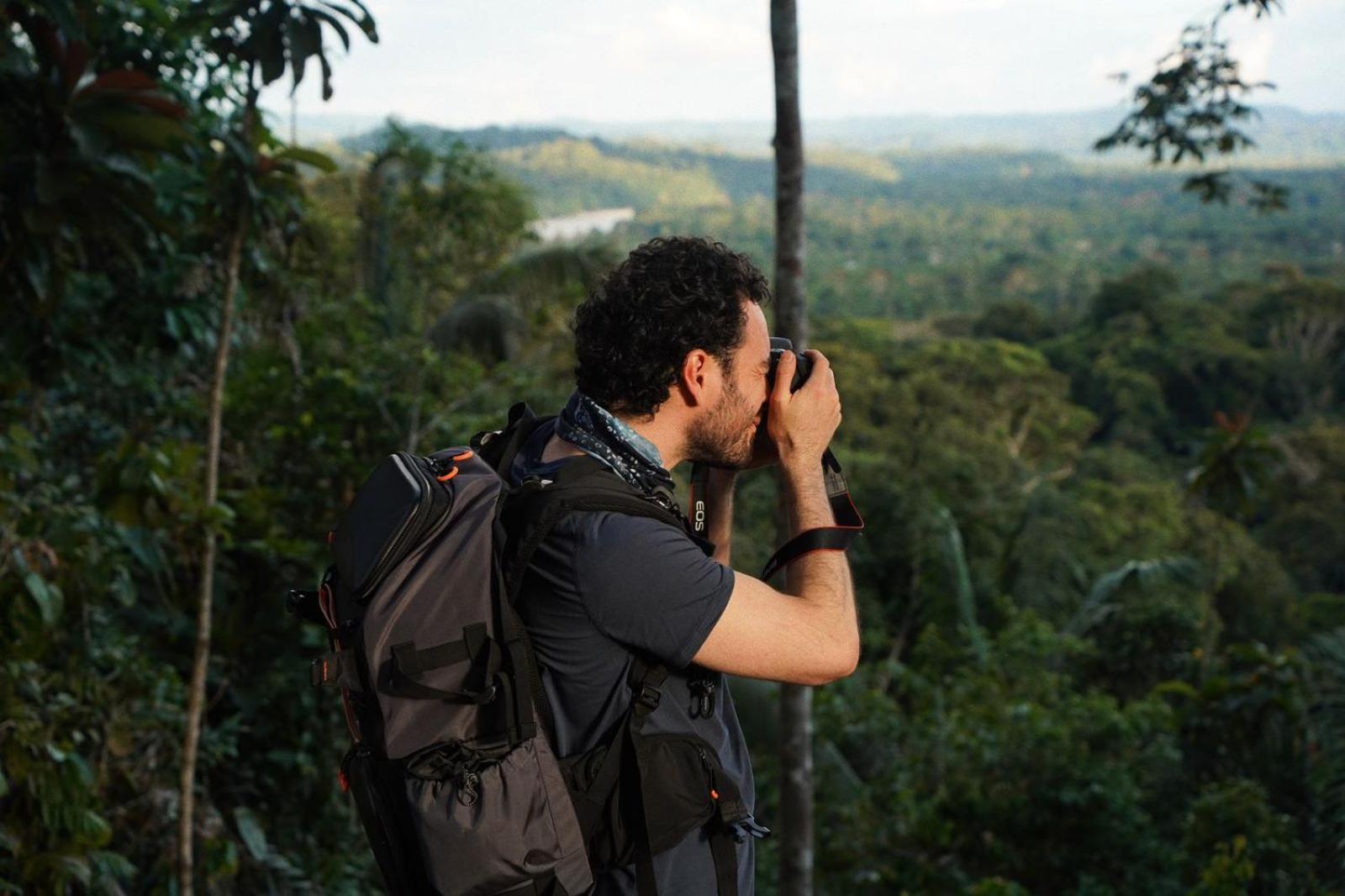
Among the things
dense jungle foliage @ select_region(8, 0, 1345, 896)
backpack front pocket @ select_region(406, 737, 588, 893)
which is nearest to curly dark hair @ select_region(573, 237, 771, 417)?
backpack front pocket @ select_region(406, 737, 588, 893)

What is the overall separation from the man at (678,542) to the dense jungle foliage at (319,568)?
173cm

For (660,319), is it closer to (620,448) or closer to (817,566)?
(620,448)

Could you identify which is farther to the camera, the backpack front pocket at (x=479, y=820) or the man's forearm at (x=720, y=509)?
the man's forearm at (x=720, y=509)

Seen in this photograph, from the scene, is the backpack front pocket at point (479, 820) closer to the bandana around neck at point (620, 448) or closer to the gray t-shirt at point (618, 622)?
the gray t-shirt at point (618, 622)

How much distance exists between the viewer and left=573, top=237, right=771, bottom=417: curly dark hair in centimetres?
141

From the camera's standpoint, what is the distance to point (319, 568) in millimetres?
5953

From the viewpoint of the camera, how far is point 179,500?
3.22 m

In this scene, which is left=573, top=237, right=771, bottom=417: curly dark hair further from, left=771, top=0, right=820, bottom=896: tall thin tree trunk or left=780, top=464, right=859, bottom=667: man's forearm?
left=771, top=0, right=820, bottom=896: tall thin tree trunk

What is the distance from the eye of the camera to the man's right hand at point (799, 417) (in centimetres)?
147

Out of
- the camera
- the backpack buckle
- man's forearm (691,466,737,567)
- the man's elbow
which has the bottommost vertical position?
the backpack buckle

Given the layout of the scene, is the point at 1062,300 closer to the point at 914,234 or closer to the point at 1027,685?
the point at 914,234

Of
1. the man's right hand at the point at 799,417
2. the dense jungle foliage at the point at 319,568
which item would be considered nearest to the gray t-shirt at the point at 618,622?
the man's right hand at the point at 799,417

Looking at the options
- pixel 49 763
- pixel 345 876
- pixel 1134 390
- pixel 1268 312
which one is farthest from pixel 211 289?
pixel 1268 312

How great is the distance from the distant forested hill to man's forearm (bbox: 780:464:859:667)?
12684 mm
